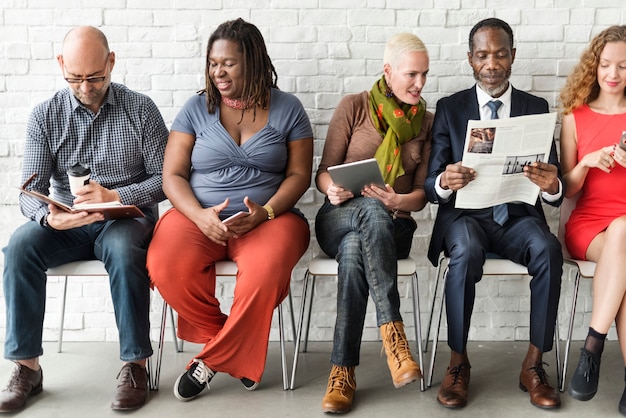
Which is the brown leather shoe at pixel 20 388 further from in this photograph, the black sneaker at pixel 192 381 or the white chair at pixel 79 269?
the black sneaker at pixel 192 381

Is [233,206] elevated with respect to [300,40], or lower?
lower

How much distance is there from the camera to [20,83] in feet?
11.4

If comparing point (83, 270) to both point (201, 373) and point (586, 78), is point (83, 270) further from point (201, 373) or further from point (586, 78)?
point (586, 78)

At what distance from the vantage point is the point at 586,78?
3111mm

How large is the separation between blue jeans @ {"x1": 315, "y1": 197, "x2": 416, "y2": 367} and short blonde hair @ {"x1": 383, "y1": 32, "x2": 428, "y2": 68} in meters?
0.65

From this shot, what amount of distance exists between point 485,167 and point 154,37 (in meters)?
1.72

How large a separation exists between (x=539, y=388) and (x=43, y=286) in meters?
1.96

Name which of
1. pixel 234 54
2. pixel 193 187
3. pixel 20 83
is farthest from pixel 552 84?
pixel 20 83

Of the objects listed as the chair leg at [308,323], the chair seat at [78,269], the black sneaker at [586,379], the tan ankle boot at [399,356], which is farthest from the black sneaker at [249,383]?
the black sneaker at [586,379]

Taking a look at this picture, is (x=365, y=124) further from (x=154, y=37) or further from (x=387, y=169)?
(x=154, y=37)

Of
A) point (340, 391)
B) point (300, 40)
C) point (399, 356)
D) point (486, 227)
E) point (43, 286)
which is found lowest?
point (340, 391)

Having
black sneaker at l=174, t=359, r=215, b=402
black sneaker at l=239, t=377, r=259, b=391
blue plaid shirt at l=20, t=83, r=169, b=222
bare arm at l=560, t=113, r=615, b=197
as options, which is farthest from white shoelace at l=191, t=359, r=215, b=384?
bare arm at l=560, t=113, r=615, b=197

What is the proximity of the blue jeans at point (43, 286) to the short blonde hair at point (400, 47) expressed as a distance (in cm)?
130

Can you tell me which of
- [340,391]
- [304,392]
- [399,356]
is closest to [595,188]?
[399,356]
